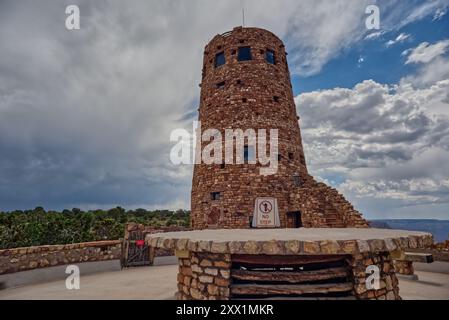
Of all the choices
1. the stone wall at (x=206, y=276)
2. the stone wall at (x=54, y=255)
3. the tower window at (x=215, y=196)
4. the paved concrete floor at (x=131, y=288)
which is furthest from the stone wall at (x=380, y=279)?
the tower window at (x=215, y=196)

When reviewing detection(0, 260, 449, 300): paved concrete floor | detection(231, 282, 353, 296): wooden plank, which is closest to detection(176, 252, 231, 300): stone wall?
detection(231, 282, 353, 296): wooden plank

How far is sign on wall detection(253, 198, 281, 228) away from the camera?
13750 mm

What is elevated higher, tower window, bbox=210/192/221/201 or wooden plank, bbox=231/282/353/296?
tower window, bbox=210/192/221/201

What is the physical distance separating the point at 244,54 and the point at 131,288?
1589 centimetres

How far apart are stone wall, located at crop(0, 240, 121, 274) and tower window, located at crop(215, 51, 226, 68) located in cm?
1361

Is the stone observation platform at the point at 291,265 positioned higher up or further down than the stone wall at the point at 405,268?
higher up

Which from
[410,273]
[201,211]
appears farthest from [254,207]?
[410,273]

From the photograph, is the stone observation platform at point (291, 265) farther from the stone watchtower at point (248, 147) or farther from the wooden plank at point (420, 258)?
the stone watchtower at point (248, 147)

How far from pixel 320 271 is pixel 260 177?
11262 millimetres

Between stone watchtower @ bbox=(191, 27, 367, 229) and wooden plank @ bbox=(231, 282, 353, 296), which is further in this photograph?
stone watchtower @ bbox=(191, 27, 367, 229)

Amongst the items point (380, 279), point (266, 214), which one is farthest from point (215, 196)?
point (380, 279)

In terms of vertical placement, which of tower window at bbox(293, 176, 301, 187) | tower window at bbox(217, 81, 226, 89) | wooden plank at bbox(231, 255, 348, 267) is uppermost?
tower window at bbox(217, 81, 226, 89)

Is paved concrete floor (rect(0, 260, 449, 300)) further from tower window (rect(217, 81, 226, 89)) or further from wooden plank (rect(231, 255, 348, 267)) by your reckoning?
tower window (rect(217, 81, 226, 89))

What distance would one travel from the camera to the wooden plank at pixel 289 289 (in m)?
3.97
